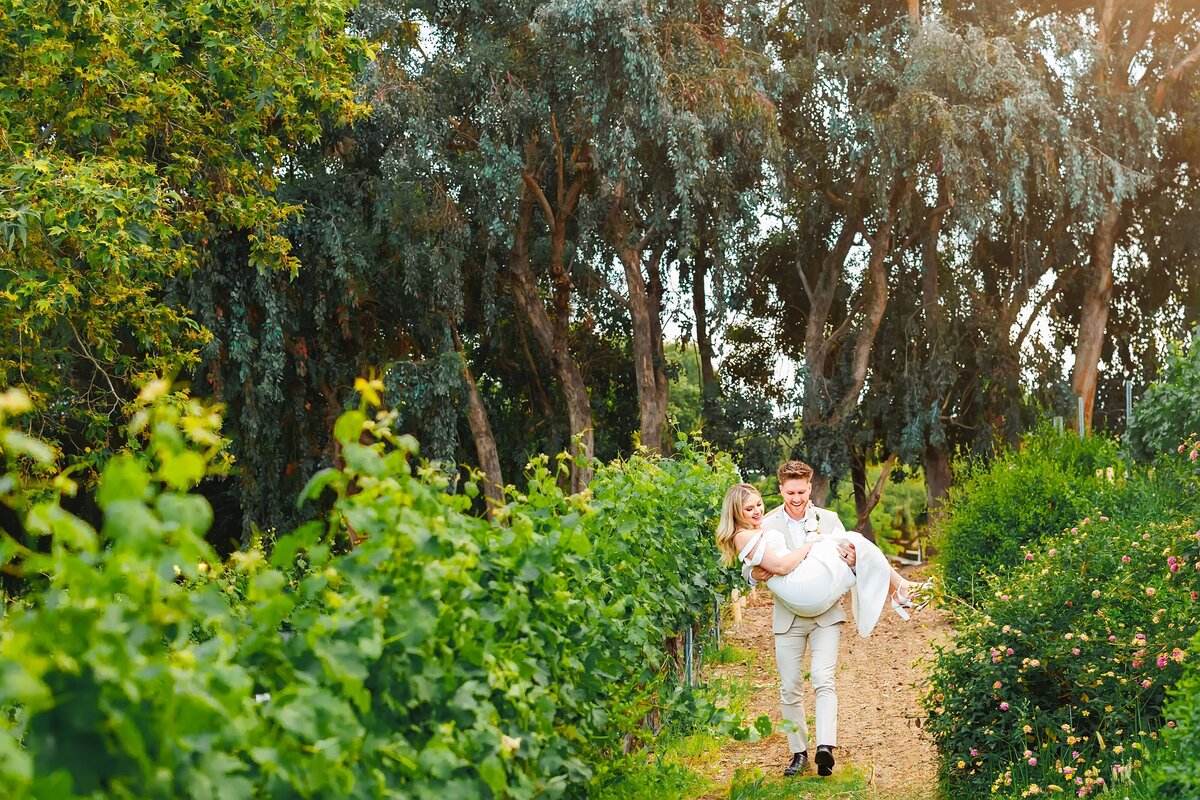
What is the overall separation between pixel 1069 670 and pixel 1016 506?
26.0ft

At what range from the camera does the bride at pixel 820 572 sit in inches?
253

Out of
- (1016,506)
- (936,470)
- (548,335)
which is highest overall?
(548,335)

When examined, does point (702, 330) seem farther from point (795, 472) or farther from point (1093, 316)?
point (795, 472)

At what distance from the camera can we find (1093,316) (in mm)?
22828

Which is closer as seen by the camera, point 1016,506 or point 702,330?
point 1016,506

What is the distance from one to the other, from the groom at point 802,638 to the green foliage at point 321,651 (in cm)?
221

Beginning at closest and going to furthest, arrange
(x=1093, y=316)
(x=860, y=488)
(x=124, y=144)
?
(x=124, y=144) → (x=1093, y=316) → (x=860, y=488)

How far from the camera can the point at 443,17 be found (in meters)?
19.5

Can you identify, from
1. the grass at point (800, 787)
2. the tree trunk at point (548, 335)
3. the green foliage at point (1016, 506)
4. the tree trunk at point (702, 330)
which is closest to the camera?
the grass at point (800, 787)

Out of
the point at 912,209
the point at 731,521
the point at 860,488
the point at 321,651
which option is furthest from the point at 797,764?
the point at 860,488

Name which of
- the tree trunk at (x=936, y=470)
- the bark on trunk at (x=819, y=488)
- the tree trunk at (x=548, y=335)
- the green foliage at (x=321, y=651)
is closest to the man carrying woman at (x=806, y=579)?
the green foliage at (x=321, y=651)

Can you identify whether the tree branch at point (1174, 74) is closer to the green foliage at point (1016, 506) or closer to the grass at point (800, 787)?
the green foliage at point (1016, 506)

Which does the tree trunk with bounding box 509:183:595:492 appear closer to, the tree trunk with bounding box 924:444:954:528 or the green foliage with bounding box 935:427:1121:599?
the tree trunk with bounding box 924:444:954:528

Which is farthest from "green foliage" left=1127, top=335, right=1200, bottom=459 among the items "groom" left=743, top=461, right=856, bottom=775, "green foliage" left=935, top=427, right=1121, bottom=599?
"groom" left=743, top=461, right=856, bottom=775
